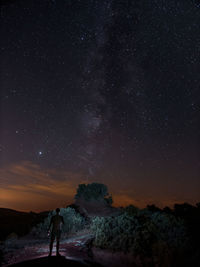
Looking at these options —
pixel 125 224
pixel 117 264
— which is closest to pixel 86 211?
pixel 125 224

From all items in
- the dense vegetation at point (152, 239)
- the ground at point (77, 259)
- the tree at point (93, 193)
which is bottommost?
the ground at point (77, 259)

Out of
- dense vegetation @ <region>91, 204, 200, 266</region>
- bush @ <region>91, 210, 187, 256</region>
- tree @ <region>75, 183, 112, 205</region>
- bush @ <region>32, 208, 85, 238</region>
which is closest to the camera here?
dense vegetation @ <region>91, 204, 200, 266</region>

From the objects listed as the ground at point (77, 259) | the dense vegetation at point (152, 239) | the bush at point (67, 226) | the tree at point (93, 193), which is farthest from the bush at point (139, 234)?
the tree at point (93, 193)

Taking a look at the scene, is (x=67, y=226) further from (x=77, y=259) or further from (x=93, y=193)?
(x=93, y=193)

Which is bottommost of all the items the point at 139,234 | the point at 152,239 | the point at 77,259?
the point at 77,259

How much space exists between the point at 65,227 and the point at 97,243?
7.92m

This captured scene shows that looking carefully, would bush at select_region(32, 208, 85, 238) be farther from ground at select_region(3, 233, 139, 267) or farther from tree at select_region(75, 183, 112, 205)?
tree at select_region(75, 183, 112, 205)

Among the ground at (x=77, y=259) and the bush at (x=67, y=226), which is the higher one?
the bush at (x=67, y=226)

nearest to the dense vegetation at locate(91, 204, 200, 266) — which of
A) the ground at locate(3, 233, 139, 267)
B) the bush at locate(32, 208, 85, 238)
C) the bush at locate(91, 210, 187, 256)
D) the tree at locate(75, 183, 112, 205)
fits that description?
the bush at locate(91, 210, 187, 256)

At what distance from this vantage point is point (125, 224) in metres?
9.96

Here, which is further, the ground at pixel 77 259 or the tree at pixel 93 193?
the tree at pixel 93 193

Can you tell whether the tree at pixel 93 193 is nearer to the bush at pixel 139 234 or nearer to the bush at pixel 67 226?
the bush at pixel 67 226

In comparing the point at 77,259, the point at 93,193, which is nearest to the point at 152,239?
the point at 77,259

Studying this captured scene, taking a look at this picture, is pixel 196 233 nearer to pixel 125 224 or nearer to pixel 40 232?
pixel 125 224
